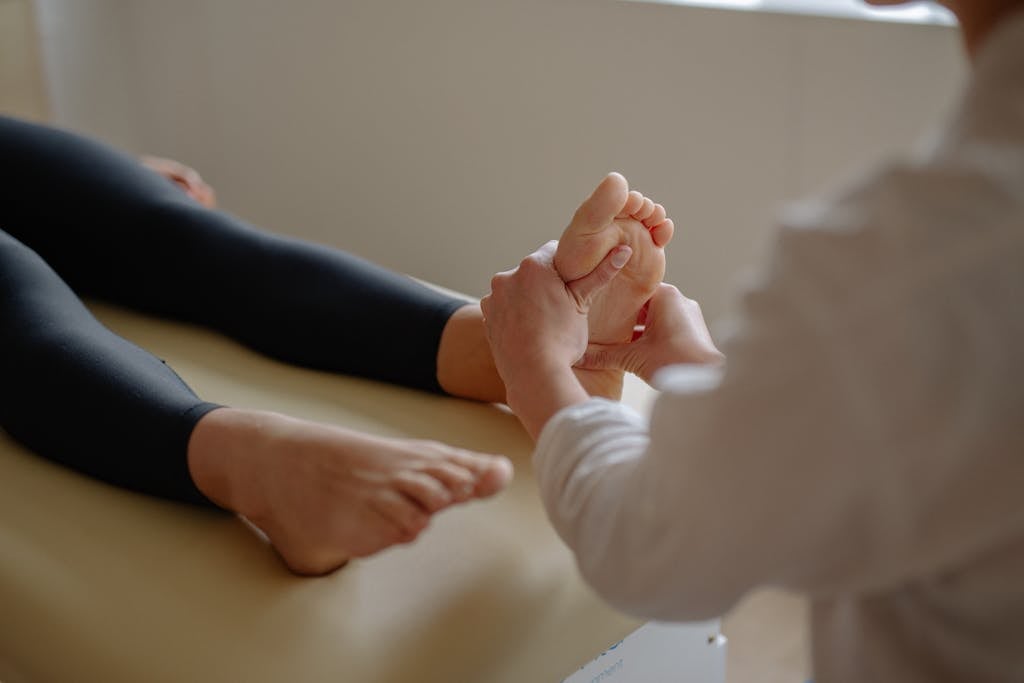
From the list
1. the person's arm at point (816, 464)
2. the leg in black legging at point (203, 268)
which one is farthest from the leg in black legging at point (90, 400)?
the person's arm at point (816, 464)

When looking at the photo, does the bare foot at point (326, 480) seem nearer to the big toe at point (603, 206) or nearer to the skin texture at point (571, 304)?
the skin texture at point (571, 304)

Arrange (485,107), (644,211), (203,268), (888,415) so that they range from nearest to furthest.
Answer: (888,415) < (644,211) < (203,268) < (485,107)

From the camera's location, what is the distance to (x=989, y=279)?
0.49 metres

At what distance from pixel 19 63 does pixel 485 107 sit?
1.19 metres

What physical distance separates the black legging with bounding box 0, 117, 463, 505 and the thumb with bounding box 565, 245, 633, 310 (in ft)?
0.73

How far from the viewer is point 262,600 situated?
945 mm

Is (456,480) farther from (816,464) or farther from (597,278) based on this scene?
(816,464)

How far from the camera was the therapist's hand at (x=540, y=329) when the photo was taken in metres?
0.89

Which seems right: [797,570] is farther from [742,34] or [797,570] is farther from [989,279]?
[742,34]

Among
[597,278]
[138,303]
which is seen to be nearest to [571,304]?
[597,278]

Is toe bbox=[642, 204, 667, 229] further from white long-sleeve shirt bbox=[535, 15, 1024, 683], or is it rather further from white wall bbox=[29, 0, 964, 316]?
white wall bbox=[29, 0, 964, 316]

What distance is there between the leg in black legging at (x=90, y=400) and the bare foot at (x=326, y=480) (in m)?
0.04

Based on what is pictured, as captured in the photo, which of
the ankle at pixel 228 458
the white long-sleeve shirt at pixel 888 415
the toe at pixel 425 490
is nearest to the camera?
the white long-sleeve shirt at pixel 888 415

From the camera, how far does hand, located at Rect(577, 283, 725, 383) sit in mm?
1093
